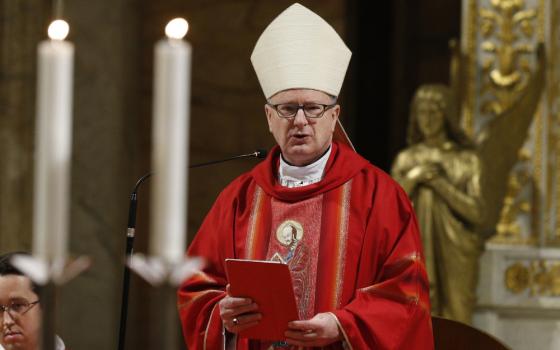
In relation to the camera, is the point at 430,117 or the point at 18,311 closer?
the point at 18,311

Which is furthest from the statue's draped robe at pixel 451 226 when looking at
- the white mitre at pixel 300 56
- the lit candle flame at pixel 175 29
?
the lit candle flame at pixel 175 29

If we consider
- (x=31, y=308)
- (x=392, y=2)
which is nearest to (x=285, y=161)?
(x=31, y=308)

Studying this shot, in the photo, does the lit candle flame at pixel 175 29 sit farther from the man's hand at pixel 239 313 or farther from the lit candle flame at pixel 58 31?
the man's hand at pixel 239 313

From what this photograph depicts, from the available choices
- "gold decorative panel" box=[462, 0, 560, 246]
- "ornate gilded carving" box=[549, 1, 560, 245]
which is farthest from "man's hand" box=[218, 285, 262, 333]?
"ornate gilded carving" box=[549, 1, 560, 245]

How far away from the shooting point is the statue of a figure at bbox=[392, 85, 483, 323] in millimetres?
5266

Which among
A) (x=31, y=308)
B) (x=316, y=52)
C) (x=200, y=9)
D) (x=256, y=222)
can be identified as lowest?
(x=31, y=308)

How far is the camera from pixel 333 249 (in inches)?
120

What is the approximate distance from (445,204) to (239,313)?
8.90 feet

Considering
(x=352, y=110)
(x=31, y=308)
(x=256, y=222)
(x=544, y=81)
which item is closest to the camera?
(x=31, y=308)

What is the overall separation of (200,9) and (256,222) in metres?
3.92

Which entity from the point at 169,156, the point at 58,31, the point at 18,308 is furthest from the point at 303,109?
the point at 169,156

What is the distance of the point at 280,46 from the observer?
10.8ft

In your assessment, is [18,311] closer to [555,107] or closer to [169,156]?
[169,156]

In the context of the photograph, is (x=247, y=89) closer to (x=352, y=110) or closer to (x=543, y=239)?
(x=352, y=110)
